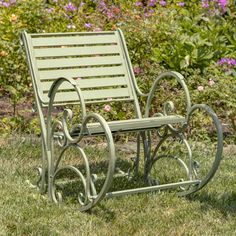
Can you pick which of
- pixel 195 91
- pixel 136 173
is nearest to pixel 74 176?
pixel 136 173

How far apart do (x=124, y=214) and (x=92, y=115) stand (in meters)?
0.66

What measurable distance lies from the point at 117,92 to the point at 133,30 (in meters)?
1.85

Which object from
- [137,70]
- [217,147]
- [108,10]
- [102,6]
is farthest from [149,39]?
[217,147]

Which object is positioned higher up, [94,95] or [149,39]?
[149,39]

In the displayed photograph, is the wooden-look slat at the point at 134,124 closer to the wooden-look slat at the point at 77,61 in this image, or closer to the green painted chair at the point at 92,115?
the green painted chair at the point at 92,115

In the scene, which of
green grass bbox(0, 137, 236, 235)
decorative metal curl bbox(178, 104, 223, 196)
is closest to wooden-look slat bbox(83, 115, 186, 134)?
decorative metal curl bbox(178, 104, 223, 196)

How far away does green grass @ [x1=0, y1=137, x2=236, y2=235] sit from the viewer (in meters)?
3.91

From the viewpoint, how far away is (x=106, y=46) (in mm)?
4977

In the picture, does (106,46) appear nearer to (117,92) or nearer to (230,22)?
(117,92)

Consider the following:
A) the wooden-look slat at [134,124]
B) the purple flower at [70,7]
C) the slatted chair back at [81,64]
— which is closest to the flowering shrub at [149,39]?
the purple flower at [70,7]

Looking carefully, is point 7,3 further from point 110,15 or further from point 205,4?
point 205,4

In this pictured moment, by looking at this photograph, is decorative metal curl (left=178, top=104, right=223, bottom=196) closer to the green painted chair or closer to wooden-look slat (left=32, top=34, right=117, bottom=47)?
the green painted chair

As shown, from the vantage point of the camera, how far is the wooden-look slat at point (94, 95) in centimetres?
465

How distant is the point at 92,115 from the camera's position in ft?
12.9
